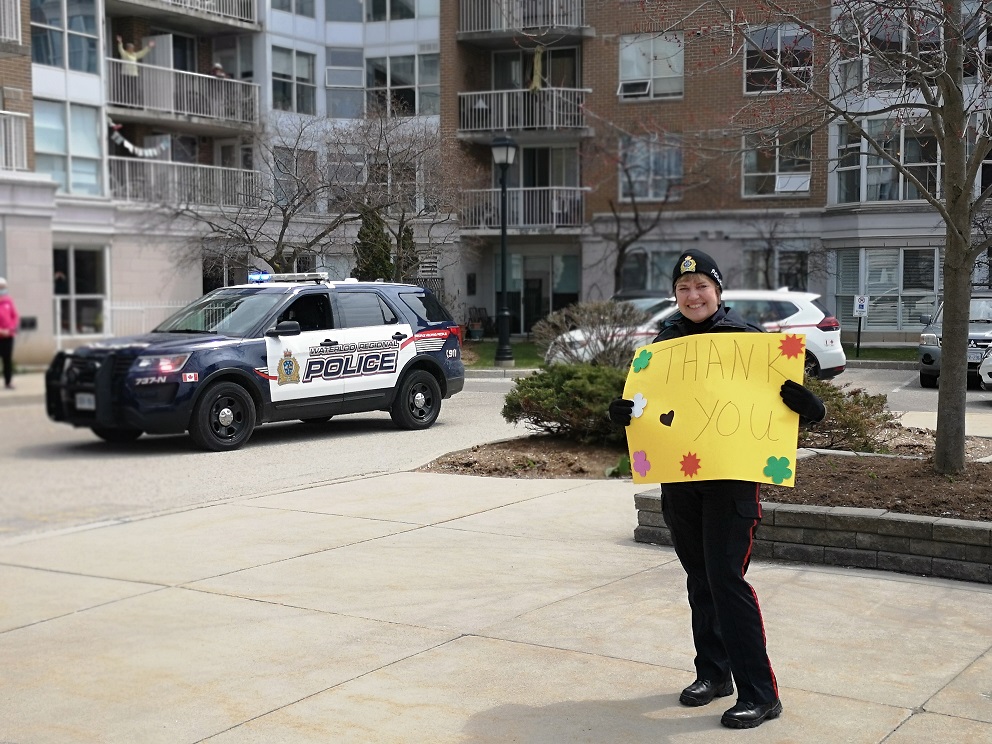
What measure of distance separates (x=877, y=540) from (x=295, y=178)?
17.5 feet

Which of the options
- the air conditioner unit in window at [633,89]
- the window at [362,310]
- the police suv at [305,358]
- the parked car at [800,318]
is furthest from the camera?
the air conditioner unit in window at [633,89]

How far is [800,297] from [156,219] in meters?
14.9

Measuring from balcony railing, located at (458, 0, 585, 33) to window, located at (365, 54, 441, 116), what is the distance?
1081 millimetres

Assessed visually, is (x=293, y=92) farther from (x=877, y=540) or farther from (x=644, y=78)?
(x=877, y=540)

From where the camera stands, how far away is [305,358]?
12.4m

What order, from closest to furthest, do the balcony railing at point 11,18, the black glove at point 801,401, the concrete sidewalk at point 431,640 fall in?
the balcony railing at point 11,18 → the black glove at point 801,401 → the concrete sidewalk at point 431,640

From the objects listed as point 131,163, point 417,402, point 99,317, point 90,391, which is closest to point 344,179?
point 417,402

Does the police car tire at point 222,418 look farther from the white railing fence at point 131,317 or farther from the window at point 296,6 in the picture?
the white railing fence at point 131,317

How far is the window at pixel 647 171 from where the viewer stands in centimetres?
3319

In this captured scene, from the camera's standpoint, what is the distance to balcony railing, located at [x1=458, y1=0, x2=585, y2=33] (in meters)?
10.4

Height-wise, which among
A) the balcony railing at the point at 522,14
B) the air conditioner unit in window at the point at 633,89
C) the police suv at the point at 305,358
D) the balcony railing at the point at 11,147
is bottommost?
the police suv at the point at 305,358

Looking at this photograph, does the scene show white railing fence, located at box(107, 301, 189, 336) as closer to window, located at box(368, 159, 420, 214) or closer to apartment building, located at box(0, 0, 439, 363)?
apartment building, located at box(0, 0, 439, 363)

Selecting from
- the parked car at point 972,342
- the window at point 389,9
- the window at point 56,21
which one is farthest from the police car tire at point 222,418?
the parked car at point 972,342

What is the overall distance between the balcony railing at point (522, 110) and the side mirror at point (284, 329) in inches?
751
